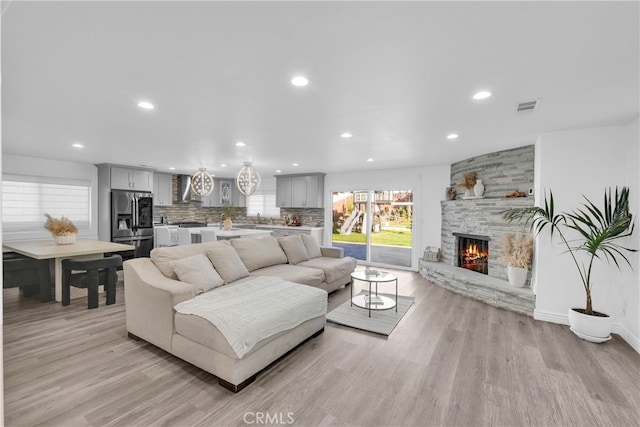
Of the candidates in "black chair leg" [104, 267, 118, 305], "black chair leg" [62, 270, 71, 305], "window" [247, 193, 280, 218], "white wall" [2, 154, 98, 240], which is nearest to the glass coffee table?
"black chair leg" [104, 267, 118, 305]

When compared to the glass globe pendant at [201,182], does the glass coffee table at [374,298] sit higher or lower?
lower

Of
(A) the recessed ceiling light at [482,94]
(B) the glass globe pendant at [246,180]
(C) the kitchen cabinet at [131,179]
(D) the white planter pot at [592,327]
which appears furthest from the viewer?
(C) the kitchen cabinet at [131,179]

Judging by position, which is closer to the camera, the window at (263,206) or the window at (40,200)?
the window at (40,200)

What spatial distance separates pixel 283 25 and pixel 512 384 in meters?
3.05

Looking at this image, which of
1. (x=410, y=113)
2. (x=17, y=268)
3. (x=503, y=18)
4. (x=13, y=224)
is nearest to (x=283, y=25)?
(x=503, y=18)

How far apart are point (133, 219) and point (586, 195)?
26.5 feet

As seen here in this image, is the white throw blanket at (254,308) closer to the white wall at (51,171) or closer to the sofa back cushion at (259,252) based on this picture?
the sofa back cushion at (259,252)

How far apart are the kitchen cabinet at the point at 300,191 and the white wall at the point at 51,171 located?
4.18m

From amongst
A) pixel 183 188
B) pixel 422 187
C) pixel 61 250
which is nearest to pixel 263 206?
pixel 183 188

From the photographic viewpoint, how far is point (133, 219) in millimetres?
6711

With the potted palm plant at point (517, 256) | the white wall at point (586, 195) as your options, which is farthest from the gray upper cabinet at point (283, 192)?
the white wall at point (586, 195)

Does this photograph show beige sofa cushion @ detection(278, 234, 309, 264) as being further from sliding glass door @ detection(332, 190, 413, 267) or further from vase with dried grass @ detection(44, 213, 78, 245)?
vase with dried grass @ detection(44, 213, 78, 245)

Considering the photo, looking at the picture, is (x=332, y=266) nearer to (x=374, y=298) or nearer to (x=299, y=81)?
(x=374, y=298)

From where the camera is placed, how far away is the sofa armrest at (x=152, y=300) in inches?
102
